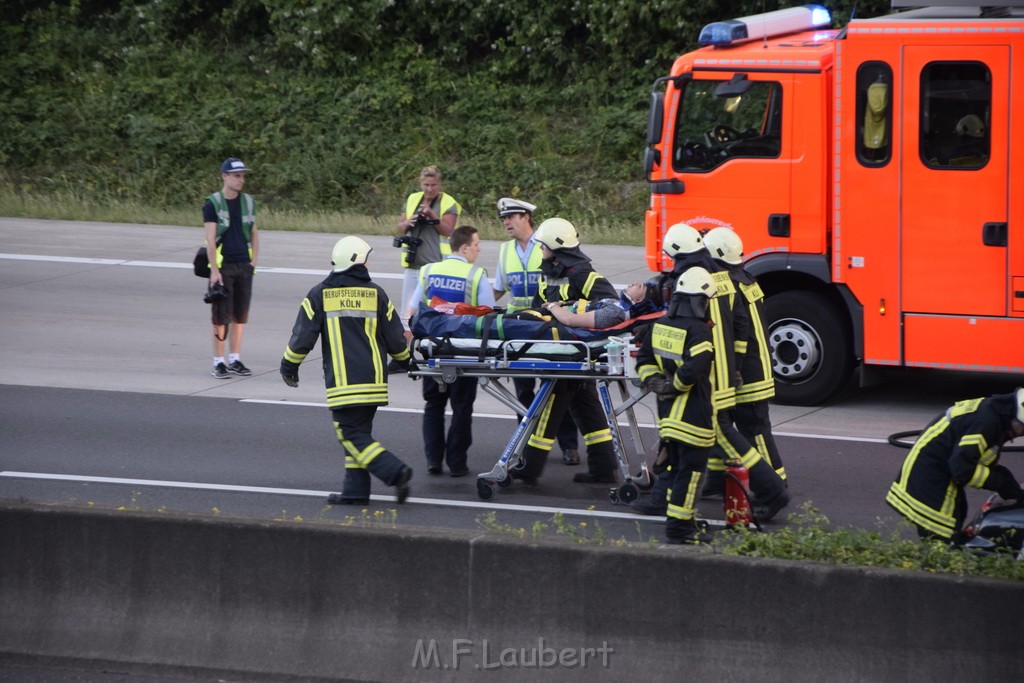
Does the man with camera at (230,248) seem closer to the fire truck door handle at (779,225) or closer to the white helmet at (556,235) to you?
the white helmet at (556,235)

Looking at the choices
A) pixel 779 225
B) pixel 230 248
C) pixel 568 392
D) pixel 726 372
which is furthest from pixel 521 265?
pixel 230 248

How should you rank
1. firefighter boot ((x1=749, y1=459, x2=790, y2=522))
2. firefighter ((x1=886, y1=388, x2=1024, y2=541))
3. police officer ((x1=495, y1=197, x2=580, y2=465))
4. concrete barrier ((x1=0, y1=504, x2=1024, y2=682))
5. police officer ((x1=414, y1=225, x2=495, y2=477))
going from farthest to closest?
police officer ((x1=495, y1=197, x2=580, y2=465)) < police officer ((x1=414, y1=225, x2=495, y2=477)) < firefighter boot ((x1=749, y1=459, x2=790, y2=522)) < firefighter ((x1=886, y1=388, x2=1024, y2=541)) < concrete barrier ((x1=0, y1=504, x2=1024, y2=682))

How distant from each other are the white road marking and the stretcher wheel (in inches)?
5.0

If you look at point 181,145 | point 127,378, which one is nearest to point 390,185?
point 181,145

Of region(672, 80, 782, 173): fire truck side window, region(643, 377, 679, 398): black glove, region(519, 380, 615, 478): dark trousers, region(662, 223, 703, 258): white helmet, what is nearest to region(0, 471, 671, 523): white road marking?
region(519, 380, 615, 478): dark trousers

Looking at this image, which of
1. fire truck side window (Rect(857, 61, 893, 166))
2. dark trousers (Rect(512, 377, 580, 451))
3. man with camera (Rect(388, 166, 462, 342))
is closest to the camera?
dark trousers (Rect(512, 377, 580, 451))

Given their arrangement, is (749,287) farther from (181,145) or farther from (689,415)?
(181,145)

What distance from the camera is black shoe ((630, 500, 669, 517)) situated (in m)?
8.25

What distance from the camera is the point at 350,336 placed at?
8.09 metres

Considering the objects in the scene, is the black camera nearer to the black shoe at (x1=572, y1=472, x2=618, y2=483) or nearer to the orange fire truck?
the orange fire truck

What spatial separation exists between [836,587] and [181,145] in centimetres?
2327

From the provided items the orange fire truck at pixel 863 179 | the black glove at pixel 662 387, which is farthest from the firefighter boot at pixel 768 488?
the orange fire truck at pixel 863 179

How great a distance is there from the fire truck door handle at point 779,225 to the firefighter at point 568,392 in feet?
8.34

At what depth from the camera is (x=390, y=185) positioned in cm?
2547
